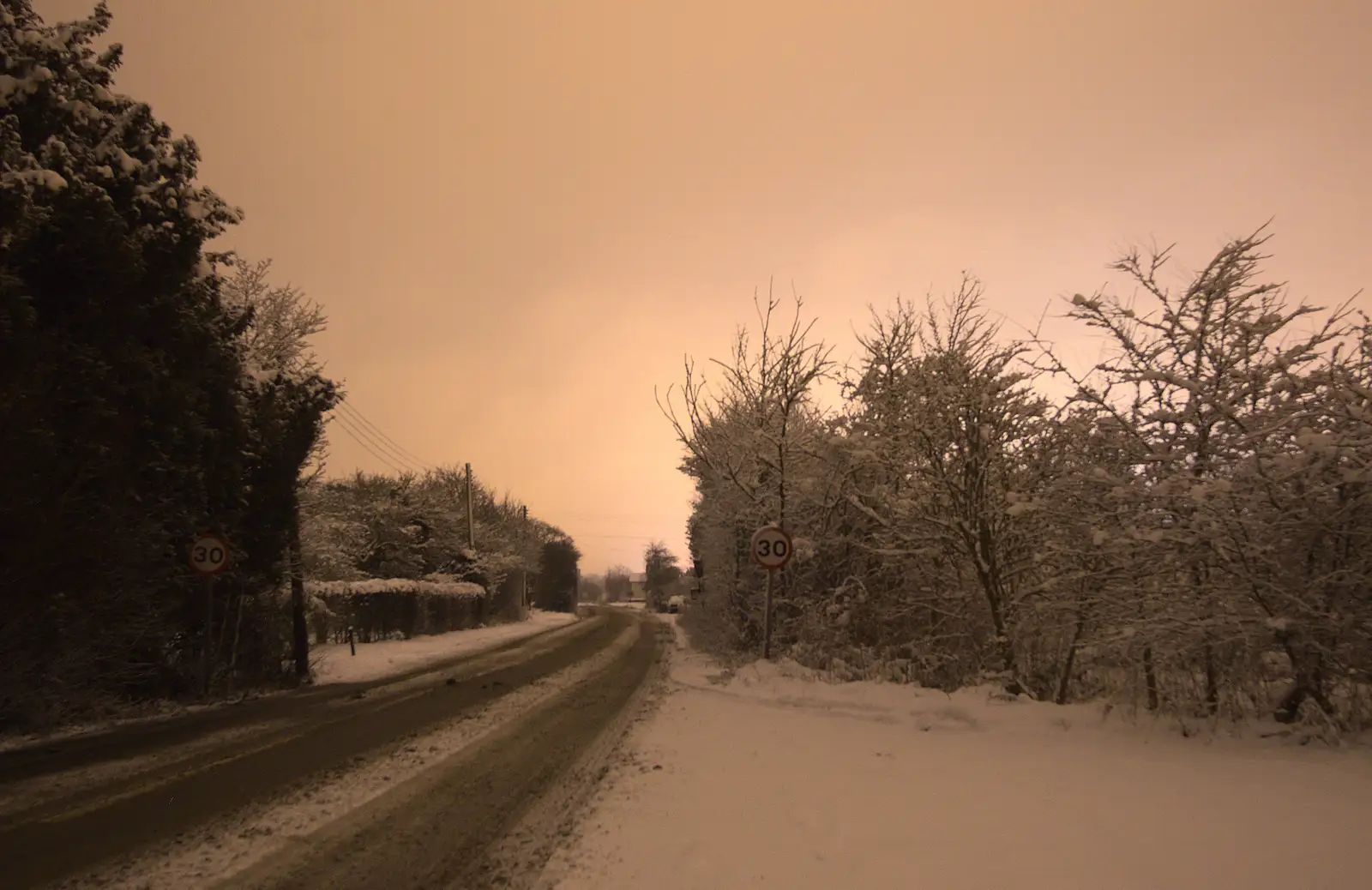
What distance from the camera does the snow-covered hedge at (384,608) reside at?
78.1 feet

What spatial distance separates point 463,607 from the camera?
121 ft

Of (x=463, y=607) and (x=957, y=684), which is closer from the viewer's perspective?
(x=957, y=684)

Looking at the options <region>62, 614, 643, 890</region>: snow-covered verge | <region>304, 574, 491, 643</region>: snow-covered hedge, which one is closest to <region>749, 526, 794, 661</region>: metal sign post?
<region>62, 614, 643, 890</region>: snow-covered verge

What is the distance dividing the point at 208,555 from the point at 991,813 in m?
12.2

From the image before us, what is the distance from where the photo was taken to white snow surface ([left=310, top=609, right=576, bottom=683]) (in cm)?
1668

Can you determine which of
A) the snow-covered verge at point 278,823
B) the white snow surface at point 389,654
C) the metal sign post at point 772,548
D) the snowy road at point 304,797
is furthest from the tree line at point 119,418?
the metal sign post at point 772,548

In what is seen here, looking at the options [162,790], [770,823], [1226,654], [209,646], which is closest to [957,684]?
[1226,654]

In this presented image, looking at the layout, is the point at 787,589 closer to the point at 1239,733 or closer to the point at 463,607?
the point at 1239,733

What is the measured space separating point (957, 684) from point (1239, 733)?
4640 millimetres

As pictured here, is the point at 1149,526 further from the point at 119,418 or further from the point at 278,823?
the point at 119,418

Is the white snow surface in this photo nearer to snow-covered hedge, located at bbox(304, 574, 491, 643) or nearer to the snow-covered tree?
snow-covered hedge, located at bbox(304, 574, 491, 643)

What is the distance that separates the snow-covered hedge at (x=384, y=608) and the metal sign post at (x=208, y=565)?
895 centimetres

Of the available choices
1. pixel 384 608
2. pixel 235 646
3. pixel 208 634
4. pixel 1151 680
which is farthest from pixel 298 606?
pixel 1151 680

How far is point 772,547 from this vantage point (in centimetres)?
1319
